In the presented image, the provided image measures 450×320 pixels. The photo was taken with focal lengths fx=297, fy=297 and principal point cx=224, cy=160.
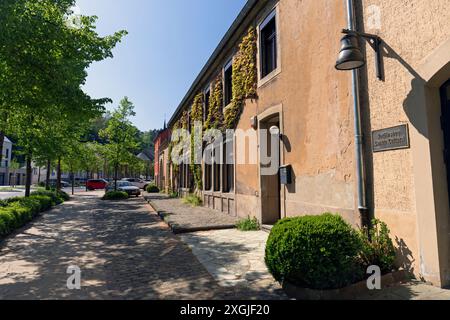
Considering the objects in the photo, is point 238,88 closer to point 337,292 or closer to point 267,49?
point 267,49

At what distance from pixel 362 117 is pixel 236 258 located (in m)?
3.45

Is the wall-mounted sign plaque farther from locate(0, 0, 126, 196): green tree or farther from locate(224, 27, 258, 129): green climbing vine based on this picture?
locate(0, 0, 126, 196): green tree

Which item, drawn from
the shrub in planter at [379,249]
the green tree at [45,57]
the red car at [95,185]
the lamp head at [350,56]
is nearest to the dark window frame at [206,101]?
the green tree at [45,57]

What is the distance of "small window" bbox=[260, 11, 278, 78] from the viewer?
29.3 ft

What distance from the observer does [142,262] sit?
18.7ft

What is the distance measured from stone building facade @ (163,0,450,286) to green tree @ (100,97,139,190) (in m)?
17.7

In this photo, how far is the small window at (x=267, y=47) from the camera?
893 cm

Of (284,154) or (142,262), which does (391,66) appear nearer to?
(284,154)

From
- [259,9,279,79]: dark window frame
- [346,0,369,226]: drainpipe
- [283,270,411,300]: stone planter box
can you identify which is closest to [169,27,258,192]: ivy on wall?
[259,9,279,79]: dark window frame

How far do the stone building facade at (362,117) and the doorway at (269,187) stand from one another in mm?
30

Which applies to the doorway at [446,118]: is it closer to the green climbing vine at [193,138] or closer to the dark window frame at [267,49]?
the dark window frame at [267,49]

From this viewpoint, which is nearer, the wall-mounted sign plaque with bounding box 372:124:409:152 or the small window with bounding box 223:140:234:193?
the wall-mounted sign plaque with bounding box 372:124:409:152

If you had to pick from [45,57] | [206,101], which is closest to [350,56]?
[45,57]
